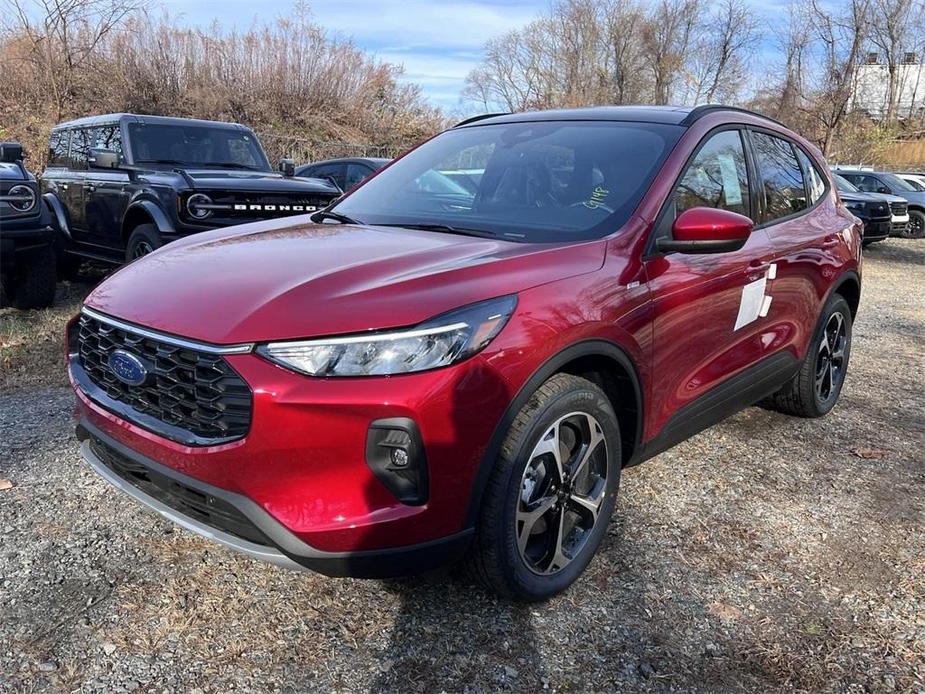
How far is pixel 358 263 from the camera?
2428 millimetres

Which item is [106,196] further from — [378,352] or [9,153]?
[378,352]

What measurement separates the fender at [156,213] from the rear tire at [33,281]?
81cm

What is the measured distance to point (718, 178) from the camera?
336 centimetres

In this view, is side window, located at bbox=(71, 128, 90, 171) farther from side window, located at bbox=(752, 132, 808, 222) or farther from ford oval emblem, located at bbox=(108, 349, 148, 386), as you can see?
side window, located at bbox=(752, 132, 808, 222)

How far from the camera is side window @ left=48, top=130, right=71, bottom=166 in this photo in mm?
8276

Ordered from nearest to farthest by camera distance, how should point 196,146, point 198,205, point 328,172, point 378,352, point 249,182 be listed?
point 378,352 → point 198,205 → point 249,182 → point 196,146 → point 328,172

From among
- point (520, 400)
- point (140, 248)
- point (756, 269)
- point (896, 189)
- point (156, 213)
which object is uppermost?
point (896, 189)

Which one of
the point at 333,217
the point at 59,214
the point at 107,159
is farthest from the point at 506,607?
the point at 59,214

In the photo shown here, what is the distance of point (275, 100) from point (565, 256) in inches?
929

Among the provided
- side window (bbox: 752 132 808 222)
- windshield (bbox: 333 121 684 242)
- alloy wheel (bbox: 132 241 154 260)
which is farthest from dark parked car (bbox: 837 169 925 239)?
windshield (bbox: 333 121 684 242)

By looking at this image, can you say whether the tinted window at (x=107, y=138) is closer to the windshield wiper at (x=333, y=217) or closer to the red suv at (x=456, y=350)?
the windshield wiper at (x=333, y=217)

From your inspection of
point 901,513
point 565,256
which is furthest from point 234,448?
point 901,513

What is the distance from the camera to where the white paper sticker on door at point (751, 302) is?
132 inches

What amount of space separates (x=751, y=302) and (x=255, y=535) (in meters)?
2.44
